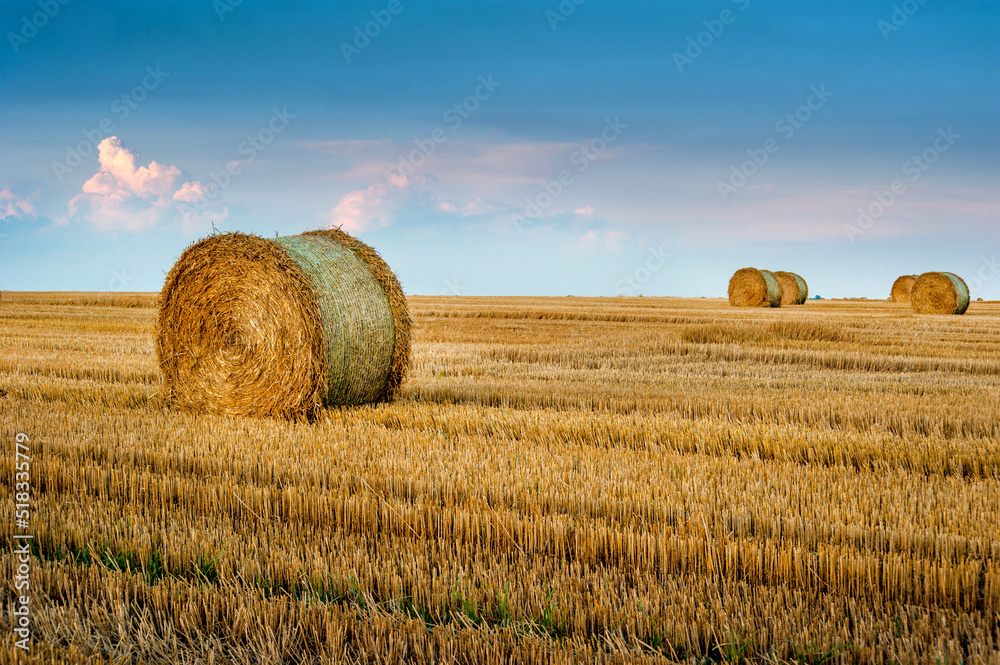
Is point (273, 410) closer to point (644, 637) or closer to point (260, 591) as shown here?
point (260, 591)

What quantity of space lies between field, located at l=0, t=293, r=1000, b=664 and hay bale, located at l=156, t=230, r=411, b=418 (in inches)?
17.7

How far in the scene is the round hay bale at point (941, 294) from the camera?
2762 centimetres

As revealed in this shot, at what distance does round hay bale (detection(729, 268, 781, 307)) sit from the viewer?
106 feet

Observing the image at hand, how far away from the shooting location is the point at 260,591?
3.42 meters

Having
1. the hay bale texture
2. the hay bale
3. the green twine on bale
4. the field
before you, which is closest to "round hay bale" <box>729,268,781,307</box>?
the hay bale texture

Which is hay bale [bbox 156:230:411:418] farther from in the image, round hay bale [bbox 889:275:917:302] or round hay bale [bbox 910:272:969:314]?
round hay bale [bbox 889:275:917:302]

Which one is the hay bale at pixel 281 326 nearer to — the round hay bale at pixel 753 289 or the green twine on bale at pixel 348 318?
the green twine on bale at pixel 348 318

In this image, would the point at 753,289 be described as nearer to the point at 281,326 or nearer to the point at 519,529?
the point at 281,326

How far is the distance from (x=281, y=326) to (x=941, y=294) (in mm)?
27126

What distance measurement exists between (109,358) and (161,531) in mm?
9413

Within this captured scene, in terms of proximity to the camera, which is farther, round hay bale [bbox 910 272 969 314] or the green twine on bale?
round hay bale [bbox 910 272 969 314]

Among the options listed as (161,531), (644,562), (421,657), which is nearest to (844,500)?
(644,562)

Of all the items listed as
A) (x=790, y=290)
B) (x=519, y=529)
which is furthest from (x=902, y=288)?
(x=519, y=529)

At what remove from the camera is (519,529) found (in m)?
4.16
